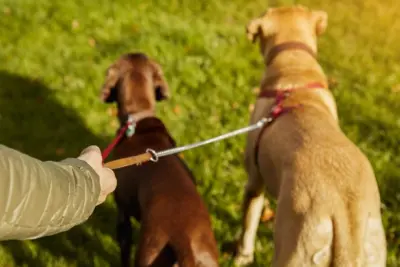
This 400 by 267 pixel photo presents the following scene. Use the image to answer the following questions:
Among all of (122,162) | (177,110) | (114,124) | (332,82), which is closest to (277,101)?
(122,162)

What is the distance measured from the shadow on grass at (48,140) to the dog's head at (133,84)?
99 cm

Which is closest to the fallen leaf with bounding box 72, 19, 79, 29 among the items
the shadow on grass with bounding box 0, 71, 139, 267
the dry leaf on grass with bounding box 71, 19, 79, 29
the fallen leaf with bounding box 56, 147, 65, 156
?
the dry leaf on grass with bounding box 71, 19, 79, 29

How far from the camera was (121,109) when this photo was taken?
172 inches

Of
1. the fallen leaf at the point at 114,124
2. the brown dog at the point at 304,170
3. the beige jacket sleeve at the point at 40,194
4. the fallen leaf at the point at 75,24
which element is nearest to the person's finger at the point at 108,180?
the beige jacket sleeve at the point at 40,194

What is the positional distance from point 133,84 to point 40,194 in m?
2.32

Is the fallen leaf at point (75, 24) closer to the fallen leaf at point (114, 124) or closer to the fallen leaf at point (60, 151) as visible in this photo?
the fallen leaf at point (114, 124)

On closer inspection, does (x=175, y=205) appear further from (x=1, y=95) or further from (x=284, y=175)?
(x=1, y=95)

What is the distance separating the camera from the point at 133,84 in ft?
14.2

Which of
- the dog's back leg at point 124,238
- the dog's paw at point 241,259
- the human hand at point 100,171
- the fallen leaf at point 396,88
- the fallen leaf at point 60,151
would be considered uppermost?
the human hand at point 100,171

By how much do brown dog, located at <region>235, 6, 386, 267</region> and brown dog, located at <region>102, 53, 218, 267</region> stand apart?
53 centimetres

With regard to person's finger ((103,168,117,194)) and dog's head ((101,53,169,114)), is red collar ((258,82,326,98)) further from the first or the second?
person's finger ((103,168,117,194))

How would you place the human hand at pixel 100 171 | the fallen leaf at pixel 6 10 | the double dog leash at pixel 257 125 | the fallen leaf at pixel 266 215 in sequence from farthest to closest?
the fallen leaf at pixel 6 10
the fallen leaf at pixel 266 215
the double dog leash at pixel 257 125
the human hand at pixel 100 171

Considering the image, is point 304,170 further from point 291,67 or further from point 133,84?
point 133,84

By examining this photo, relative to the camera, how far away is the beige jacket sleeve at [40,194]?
2.02 metres
